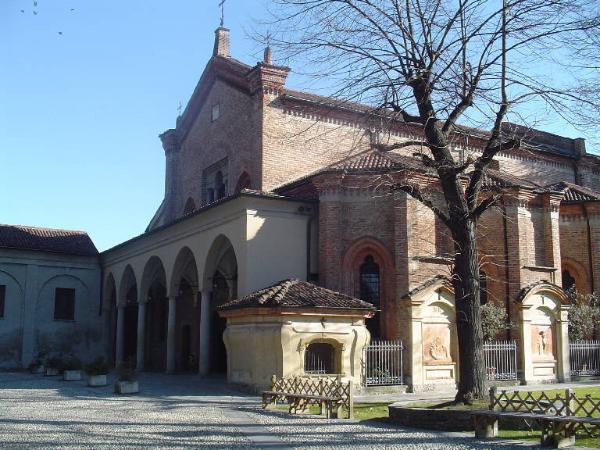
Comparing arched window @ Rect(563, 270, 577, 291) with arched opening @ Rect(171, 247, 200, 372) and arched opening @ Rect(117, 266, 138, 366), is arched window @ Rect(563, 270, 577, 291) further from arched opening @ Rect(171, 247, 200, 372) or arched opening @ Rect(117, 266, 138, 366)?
arched opening @ Rect(117, 266, 138, 366)

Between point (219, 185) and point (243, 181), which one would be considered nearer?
point (243, 181)

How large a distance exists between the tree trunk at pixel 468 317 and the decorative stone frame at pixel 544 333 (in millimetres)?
9187

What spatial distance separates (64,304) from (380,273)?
1999cm

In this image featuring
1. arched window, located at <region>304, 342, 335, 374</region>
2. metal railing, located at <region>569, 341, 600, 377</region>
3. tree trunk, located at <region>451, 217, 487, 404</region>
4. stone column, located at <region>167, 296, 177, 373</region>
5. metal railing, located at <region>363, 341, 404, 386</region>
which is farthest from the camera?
stone column, located at <region>167, 296, 177, 373</region>

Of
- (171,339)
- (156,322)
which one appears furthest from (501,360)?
(156,322)

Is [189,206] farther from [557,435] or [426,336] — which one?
[557,435]

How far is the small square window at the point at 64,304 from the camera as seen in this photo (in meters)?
34.5

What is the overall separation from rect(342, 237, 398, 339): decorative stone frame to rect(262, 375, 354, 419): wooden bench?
227 inches

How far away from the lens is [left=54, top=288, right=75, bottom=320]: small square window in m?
34.5

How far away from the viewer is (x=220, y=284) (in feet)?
91.0

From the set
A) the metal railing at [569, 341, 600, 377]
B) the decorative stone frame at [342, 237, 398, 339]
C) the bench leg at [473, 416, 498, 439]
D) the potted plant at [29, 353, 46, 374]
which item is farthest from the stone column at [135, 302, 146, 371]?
the bench leg at [473, 416, 498, 439]

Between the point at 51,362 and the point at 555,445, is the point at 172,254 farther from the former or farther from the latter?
the point at 555,445

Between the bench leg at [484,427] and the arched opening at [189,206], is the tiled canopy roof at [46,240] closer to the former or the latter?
the arched opening at [189,206]

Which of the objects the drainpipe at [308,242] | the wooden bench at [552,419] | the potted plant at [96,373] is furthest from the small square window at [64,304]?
the wooden bench at [552,419]
